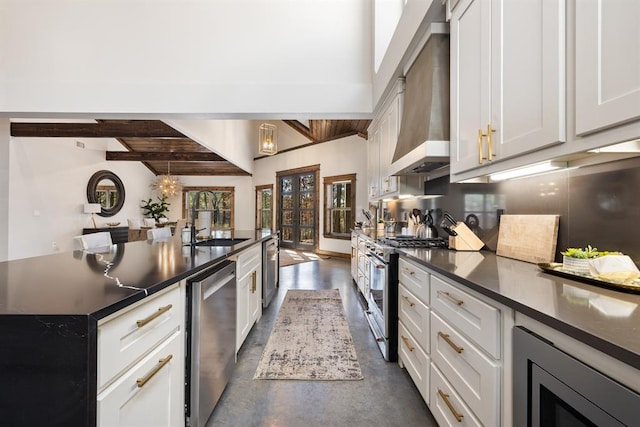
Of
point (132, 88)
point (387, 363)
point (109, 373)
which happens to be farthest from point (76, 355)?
point (132, 88)

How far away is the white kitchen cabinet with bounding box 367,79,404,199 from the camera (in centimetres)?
305

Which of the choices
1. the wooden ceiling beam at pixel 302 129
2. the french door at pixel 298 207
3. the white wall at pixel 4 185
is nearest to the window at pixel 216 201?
the french door at pixel 298 207

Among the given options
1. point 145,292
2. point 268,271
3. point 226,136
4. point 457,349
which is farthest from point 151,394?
point 226,136

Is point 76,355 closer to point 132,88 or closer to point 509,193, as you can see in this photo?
point 509,193

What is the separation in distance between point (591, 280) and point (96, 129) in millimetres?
7249

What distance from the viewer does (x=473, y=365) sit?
3.88ft

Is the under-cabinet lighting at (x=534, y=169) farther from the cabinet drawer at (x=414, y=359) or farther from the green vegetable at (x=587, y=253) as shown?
the cabinet drawer at (x=414, y=359)

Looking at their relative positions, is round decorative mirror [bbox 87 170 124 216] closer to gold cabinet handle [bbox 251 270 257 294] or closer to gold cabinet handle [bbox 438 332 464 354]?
gold cabinet handle [bbox 251 270 257 294]

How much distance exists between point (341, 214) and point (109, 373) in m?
7.09

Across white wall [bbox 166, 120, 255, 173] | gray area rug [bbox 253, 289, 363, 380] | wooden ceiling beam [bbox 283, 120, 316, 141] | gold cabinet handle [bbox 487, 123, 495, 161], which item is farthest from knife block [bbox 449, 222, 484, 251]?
wooden ceiling beam [bbox 283, 120, 316, 141]

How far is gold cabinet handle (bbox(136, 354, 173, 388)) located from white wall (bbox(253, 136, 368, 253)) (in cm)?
606

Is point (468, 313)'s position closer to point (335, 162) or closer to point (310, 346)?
point (310, 346)

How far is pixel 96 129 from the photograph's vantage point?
568 cm

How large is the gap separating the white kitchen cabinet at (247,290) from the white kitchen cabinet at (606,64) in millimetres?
2154
